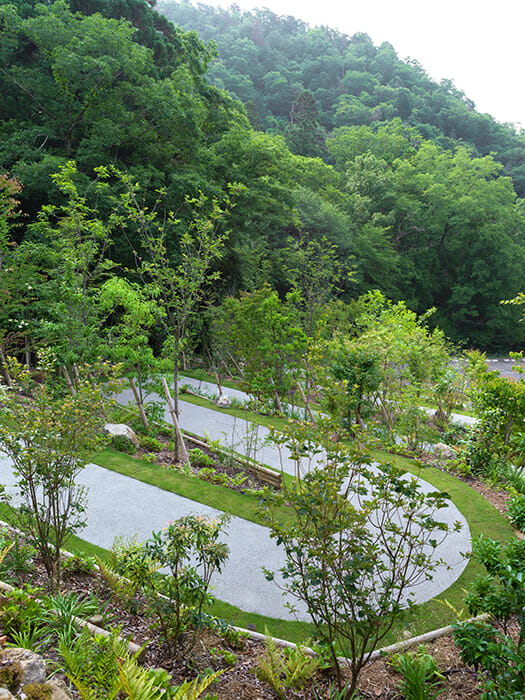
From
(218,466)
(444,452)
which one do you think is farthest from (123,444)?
(444,452)

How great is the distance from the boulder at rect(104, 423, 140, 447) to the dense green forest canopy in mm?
2394

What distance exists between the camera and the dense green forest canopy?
39.7 feet

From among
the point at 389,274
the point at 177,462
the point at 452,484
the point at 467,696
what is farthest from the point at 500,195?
the point at 467,696

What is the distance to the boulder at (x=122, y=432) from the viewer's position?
23.1ft

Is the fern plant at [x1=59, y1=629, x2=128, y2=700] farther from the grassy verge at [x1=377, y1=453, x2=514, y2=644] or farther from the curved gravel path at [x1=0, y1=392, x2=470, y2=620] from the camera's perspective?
the grassy verge at [x1=377, y1=453, x2=514, y2=644]

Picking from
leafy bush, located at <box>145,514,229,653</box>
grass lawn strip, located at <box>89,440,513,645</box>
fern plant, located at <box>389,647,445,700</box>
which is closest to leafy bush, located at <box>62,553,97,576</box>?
leafy bush, located at <box>145,514,229,653</box>

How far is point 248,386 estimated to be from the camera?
788cm

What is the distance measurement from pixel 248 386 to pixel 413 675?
17.7ft

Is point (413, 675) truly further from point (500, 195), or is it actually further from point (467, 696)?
point (500, 195)

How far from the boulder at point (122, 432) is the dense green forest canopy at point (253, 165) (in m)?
2.39

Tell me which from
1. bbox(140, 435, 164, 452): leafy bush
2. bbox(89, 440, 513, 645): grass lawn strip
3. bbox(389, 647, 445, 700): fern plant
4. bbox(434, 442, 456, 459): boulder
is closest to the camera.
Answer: bbox(389, 647, 445, 700): fern plant

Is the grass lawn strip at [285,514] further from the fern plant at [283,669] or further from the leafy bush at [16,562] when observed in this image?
the leafy bush at [16,562]

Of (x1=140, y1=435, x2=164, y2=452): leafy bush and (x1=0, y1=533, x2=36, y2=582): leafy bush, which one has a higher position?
(x1=0, y1=533, x2=36, y2=582): leafy bush

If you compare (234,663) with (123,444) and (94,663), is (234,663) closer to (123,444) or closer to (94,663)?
(94,663)
